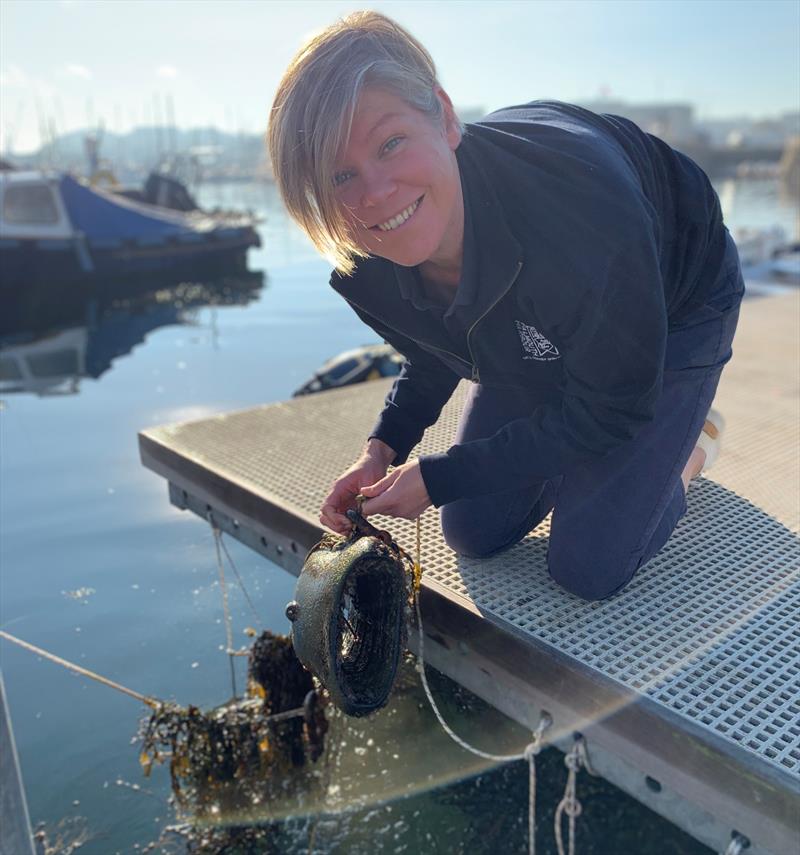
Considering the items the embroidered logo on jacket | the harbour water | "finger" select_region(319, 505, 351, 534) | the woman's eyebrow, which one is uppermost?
the woman's eyebrow

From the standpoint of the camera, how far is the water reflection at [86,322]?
10.1m

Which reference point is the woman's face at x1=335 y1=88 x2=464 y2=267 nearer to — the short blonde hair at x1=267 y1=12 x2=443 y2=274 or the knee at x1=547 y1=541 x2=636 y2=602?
the short blonde hair at x1=267 y1=12 x2=443 y2=274

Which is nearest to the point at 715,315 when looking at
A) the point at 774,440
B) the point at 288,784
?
the point at 774,440

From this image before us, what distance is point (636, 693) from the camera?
1799 mm

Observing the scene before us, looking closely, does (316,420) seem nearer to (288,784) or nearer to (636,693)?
(288,784)

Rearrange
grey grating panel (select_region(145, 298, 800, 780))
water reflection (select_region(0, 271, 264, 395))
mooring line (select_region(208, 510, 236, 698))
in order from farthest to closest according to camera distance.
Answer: water reflection (select_region(0, 271, 264, 395)) → mooring line (select_region(208, 510, 236, 698)) → grey grating panel (select_region(145, 298, 800, 780))

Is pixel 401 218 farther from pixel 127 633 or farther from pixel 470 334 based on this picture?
pixel 127 633

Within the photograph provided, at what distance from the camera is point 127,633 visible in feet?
12.8

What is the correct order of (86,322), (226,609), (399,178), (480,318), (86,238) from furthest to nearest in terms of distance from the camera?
1. (86,238)
2. (86,322)
3. (226,609)
4. (480,318)
5. (399,178)

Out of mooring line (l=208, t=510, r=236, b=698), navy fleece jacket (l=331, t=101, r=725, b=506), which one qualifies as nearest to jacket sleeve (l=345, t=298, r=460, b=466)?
navy fleece jacket (l=331, t=101, r=725, b=506)

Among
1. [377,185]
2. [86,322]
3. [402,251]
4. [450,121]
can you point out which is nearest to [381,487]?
[402,251]

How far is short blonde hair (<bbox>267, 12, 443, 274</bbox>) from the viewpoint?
1.46 m

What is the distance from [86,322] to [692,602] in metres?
14.2

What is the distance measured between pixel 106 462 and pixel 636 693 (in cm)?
537
